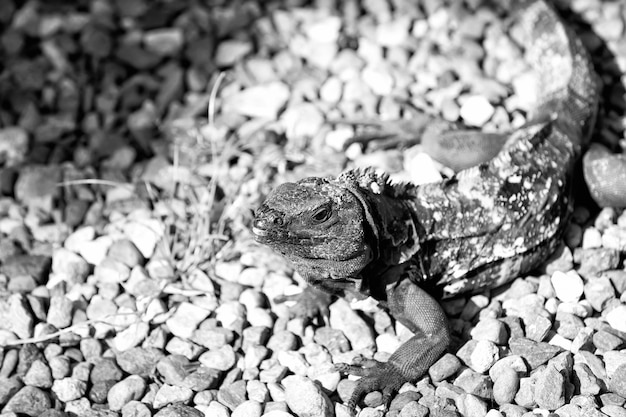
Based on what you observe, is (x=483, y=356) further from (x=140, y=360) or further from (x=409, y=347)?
(x=140, y=360)

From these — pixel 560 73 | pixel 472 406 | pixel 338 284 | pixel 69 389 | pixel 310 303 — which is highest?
pixel 560 73

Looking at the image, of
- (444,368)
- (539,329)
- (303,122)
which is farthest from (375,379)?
(303,122)

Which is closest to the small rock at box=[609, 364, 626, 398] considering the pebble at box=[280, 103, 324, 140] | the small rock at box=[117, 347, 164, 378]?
the small rock at box=[117, 347, 164, 378]

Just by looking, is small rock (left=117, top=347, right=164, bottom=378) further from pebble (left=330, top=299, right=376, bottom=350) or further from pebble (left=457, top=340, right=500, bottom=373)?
pebble (left=457, top=340, right=500, bottom=373)

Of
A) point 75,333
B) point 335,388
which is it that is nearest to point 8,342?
point 75,333

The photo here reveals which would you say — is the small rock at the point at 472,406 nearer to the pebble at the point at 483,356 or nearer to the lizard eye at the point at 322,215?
the pebble at the point at 483,356
